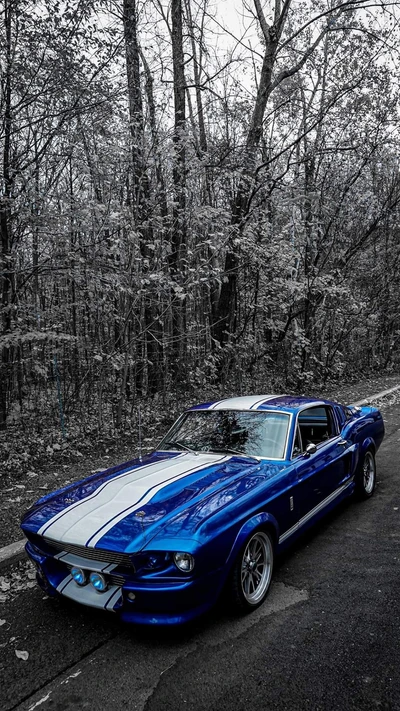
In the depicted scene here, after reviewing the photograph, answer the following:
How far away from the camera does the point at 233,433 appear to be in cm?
441

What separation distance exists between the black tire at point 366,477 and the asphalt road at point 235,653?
1458 mm

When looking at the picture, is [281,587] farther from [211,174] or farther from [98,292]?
[211,174]

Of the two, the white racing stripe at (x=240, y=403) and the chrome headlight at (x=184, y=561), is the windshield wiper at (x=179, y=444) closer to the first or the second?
the white racing stripe at (x=240, y=403)

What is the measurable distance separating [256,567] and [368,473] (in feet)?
8.65

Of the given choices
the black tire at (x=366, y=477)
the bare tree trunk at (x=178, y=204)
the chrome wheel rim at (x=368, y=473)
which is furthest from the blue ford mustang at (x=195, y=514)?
the bare tree trunk at (x=178, y=204)

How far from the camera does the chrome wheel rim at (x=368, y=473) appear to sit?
17.5 feet

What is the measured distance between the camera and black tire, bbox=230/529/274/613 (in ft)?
10.1

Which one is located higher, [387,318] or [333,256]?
[333,256]

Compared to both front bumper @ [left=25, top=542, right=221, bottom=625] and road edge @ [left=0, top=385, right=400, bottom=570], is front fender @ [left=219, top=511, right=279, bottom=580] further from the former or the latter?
road edge @ [left=0, top=385, right=400, bottom=570]

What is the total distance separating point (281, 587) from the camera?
139 inches

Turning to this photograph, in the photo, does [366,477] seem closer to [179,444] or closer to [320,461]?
[320,461]

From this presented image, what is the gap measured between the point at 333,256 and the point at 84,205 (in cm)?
961

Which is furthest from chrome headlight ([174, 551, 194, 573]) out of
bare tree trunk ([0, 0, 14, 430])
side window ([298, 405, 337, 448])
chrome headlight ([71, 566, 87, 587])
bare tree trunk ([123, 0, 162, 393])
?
bare tree trunk ([123, 0, 162, 393])

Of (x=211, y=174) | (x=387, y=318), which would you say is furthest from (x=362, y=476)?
(x=387, y=318)
